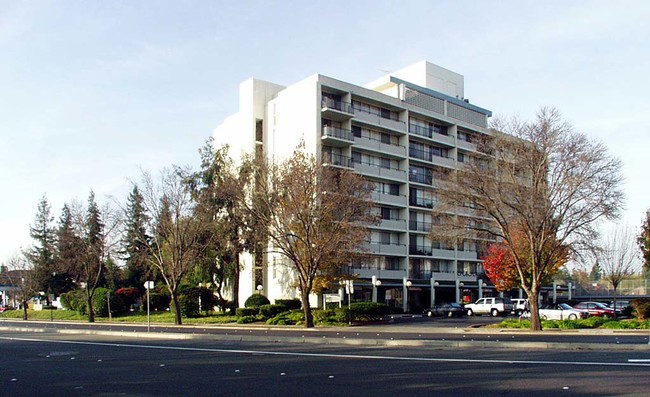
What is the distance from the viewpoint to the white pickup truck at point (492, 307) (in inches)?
2121

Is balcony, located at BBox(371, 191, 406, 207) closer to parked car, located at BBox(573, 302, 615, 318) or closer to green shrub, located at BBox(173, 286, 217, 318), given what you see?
green shrub, located at BBox(173, 286, 217, 318)

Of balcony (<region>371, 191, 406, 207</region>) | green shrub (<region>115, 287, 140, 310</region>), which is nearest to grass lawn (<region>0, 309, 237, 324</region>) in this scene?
green shrub (<region>115, 287, 140, 310</region>)

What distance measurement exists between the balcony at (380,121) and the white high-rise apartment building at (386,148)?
0.13 metres

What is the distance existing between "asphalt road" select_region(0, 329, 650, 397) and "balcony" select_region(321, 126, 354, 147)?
36518 mm

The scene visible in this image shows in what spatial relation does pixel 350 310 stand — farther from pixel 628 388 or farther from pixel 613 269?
pixel 628 388

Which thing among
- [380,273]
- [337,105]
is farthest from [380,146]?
[380,273]

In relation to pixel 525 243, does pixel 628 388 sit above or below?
below

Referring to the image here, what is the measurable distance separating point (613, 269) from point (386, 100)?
2744cm

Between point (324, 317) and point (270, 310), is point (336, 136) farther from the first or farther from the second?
point (324, 317)

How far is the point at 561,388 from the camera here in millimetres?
11594

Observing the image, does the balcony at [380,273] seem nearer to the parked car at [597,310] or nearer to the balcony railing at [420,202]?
the balcony railing at [420,202]

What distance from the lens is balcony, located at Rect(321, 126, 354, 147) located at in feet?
185

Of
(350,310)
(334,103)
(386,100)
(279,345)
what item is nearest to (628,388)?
(279,345)

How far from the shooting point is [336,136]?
57.1 meters
